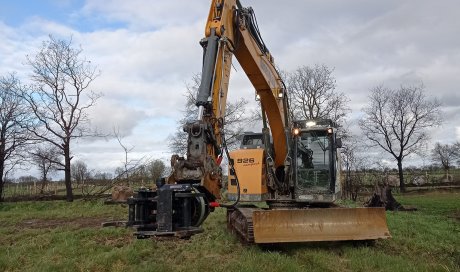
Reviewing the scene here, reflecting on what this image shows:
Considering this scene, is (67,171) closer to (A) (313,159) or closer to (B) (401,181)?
(A) (313,159)

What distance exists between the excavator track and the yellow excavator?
0.02 m

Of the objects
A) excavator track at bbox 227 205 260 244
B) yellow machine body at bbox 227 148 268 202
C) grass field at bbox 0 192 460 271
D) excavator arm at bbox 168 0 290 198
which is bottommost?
grass field at bbox 0 192 460 271

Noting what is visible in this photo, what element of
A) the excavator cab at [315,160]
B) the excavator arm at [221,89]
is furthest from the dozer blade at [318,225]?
the excavator arm at [221,89]

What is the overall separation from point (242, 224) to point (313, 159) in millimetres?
2764

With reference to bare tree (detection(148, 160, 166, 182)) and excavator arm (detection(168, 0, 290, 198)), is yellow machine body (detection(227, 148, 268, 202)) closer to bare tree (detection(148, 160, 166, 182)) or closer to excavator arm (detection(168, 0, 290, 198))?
excavator arm (detection(168, 0, 290, 198))

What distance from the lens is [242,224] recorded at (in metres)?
9.27

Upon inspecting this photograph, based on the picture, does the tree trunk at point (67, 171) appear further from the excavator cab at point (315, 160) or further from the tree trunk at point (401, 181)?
the tree trunk at point (401, 181)

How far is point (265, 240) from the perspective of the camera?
8.32 metres

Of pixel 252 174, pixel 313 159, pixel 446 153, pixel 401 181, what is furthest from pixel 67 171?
pixel 446 153

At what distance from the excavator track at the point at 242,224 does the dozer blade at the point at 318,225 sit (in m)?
0.23

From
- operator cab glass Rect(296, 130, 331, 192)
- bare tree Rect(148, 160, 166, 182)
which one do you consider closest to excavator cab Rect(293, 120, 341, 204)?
operator cab glass Rect(296, 130, 331, 192)

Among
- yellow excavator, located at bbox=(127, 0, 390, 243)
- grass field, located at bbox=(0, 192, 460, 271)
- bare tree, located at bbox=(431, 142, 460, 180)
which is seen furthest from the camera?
bare tree, located at bbox=(431, 142, 460, 180)

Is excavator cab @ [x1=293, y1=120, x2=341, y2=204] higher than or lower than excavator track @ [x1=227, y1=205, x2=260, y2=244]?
higher

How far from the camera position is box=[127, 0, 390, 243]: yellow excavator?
210 inches
